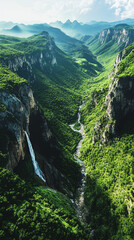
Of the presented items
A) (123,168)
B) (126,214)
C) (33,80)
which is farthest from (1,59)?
(126,214)

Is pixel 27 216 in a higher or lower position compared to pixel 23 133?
lower

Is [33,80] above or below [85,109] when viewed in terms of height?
above

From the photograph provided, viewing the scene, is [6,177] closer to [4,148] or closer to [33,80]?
[4,148]

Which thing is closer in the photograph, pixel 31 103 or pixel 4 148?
pixel 4 148

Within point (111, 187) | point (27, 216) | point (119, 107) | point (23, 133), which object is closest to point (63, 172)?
point (111, 187)

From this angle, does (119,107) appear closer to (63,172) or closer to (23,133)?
(63,172)

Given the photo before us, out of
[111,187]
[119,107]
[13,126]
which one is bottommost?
[111,187]
